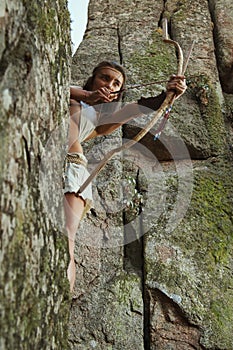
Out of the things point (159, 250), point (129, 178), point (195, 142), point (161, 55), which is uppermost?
point (161, 55)

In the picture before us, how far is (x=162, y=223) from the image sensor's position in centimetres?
593

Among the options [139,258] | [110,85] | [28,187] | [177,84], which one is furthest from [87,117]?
[28,187]

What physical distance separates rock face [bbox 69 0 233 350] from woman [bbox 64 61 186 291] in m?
1.19

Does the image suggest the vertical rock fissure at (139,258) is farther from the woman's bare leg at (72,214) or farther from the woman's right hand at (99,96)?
the woman's right hand at (99,96)

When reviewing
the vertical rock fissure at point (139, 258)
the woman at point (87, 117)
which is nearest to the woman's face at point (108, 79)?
the woman at point (87, 117)

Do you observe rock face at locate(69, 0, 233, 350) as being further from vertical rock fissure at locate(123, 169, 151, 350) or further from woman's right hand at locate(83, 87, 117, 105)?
woman's right hand at locate(83, 87, 117, 105)

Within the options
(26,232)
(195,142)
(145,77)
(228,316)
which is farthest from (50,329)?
(145,77)

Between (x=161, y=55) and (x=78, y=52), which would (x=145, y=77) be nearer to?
(x=161, y=55)

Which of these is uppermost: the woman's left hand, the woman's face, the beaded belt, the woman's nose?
the woman's face

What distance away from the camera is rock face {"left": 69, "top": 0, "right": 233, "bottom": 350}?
516cm

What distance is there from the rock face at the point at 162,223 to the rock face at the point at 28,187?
7.47 feet

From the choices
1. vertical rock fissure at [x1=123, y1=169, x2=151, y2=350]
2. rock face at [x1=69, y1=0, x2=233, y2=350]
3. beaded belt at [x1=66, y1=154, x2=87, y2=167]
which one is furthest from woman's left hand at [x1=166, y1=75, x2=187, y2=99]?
vertical rock fissure at [x1=123, y1=169, x2=151, y2=350]

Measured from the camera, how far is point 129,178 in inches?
249

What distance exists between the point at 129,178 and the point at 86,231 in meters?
0.87
